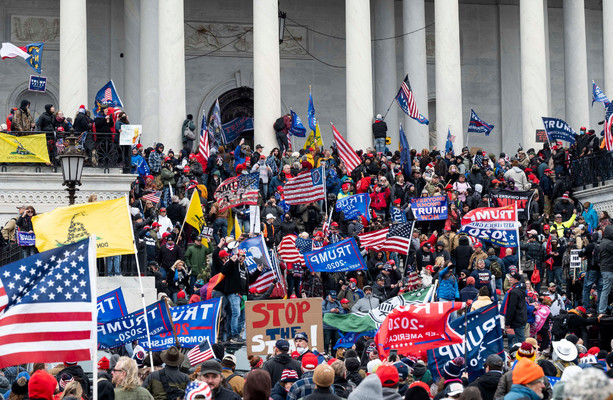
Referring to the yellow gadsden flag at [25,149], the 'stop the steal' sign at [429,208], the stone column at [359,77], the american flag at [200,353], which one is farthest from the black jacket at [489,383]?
the stone column at [359,77]

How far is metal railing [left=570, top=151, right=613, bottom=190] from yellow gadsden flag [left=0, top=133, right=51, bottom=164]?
14343 millimetres

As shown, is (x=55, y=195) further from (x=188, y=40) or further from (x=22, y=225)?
(x=188, y=40)

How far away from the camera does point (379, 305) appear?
74.7 feet

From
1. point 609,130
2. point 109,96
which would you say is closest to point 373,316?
point 609,130

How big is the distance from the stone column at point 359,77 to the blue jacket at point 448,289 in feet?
50.2

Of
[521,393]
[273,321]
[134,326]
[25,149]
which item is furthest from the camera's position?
[25,149]

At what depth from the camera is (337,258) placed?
24.4 m

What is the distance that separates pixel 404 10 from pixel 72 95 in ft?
45.1

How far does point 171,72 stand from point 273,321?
22579 mm

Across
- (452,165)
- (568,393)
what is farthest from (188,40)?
(568,393)

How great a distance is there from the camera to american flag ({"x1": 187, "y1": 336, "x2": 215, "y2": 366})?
16.4m

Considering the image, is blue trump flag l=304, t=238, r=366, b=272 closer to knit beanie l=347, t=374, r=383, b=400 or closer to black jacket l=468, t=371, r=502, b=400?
black jacket l=468, t=371, r=502, b=400

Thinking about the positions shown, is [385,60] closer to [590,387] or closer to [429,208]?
[429,208]

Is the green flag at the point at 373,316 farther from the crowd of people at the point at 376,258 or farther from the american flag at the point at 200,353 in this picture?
the american flag at the point at 200,353
